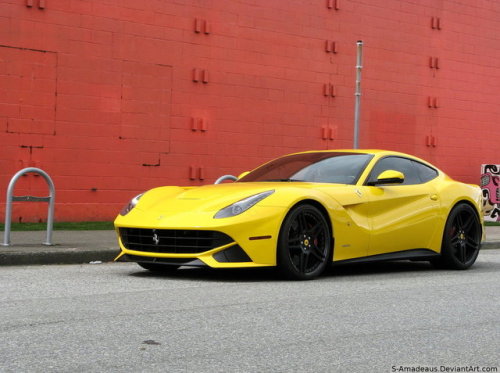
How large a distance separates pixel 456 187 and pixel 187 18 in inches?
344

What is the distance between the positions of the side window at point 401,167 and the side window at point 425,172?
5 centimetres

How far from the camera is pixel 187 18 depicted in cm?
1727

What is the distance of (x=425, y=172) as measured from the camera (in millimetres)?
9914

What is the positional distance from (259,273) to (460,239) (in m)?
2.54

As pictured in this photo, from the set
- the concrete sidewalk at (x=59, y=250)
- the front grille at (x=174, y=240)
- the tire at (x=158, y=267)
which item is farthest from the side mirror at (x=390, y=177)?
the concrete sidewalk at (x=59, y=250)

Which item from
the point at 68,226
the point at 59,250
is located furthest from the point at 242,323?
the point at 68,226

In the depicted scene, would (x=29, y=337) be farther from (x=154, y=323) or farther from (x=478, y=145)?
(x=478, y=145)

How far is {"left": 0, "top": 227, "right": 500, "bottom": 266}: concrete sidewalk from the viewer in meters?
9.58

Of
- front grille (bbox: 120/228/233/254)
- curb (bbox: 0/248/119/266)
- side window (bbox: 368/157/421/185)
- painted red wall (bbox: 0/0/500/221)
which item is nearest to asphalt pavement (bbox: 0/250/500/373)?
front grille (bbox: 120/228/233/254)

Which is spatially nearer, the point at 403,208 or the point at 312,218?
the point at 312,218

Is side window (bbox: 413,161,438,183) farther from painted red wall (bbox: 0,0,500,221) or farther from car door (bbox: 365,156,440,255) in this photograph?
painted red wall (bbox: 0,0,500,221)

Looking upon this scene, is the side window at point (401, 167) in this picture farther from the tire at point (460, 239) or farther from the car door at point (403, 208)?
the tire at point (460, 239)

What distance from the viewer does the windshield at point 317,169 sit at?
903 cm

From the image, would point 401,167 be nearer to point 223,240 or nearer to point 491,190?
point 223,240
